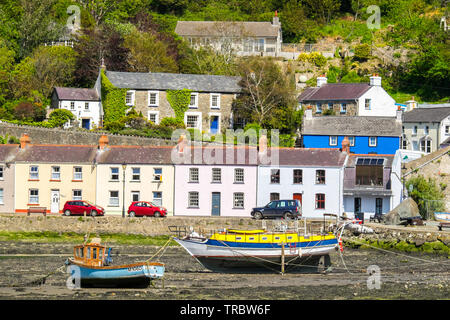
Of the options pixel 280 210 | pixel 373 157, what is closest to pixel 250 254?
pixel 280 210

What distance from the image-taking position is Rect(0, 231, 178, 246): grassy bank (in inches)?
1960

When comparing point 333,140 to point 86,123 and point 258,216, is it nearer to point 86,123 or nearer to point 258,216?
point 258,216

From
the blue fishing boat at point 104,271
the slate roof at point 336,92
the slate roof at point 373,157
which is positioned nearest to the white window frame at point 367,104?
the slate roof at point 336,92

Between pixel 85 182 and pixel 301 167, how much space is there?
1401 cm

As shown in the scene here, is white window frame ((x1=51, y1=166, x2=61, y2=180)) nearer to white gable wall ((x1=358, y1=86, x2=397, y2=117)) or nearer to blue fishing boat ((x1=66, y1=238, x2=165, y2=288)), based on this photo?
blue fishing boat ((x1=66, y1=238, x2=165, y2=288))

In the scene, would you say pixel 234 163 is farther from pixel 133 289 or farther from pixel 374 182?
pixel 133 289

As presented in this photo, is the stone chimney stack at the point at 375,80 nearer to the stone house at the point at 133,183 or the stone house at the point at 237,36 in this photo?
the stone house at the point at 237,36

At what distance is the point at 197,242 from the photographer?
41.2m

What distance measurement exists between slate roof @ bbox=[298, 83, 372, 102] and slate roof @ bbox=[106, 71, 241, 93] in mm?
6773

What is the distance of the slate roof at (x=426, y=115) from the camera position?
72250 mm

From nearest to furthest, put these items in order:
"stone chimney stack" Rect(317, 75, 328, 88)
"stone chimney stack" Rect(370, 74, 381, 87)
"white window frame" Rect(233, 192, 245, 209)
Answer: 1. "white window frame" Rect(233, 192, 245, 209)
2. "stone chimney stack" Rect(370, 74, 381, 87)
3. "stone chimney stack" Rect(317, 75, 328, 88)

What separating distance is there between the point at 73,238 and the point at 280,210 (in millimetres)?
12411

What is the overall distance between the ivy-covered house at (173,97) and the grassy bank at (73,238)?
23.9 meters

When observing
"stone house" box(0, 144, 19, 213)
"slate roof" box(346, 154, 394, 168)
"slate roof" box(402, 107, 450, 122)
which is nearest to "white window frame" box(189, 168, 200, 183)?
"slate roof" box(346, 154, 394, 168)
